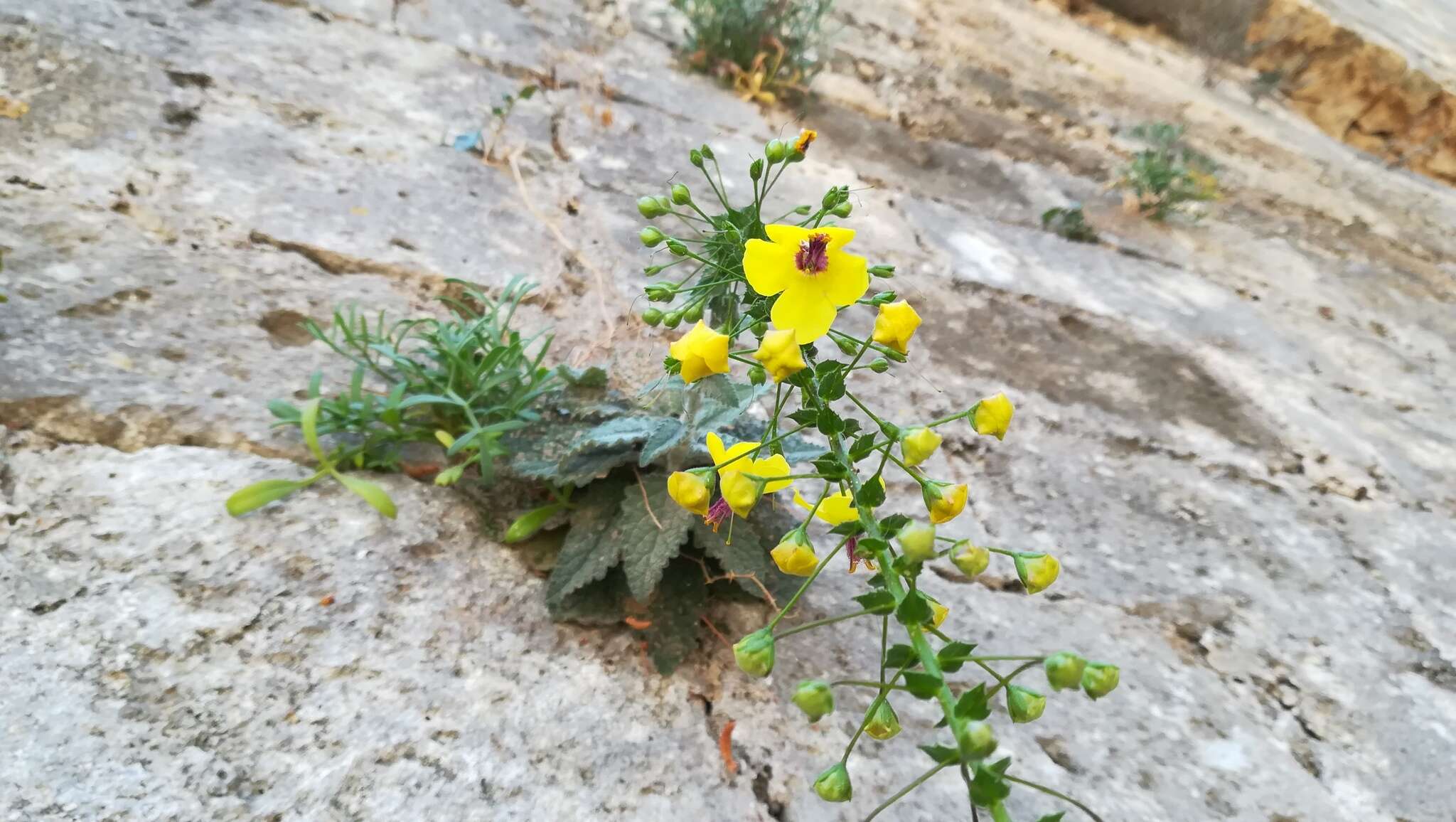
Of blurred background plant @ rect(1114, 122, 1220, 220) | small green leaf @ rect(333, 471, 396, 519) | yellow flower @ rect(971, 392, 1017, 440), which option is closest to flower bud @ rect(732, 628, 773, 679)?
yellow flower @ rect(971, 392, 1017, 440)

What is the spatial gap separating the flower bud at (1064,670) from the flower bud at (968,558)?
2.6 inches

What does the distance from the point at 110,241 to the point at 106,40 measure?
53 cm

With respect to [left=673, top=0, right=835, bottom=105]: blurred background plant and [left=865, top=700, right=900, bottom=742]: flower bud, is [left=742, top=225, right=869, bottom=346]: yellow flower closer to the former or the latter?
[left=865, top=700, right=900, bottom=742]: flower bud

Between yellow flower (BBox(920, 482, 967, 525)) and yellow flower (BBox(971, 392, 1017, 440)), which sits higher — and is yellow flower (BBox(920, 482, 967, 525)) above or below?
below

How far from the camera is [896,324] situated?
0.57 m

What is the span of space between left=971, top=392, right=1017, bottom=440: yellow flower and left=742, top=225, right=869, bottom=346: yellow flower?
125 millimetres

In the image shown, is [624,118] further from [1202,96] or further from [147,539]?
[1202,96]

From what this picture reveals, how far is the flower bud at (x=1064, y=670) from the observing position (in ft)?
1.47

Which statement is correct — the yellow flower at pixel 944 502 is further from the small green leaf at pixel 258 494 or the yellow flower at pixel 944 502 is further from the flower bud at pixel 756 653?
the small green leaf at pixel 258 494

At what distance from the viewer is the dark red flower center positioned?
0.58 metres

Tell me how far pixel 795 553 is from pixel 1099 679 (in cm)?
20

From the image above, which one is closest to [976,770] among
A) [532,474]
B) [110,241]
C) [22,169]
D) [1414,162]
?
[532,474]

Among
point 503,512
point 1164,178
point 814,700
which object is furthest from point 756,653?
point 1164,178

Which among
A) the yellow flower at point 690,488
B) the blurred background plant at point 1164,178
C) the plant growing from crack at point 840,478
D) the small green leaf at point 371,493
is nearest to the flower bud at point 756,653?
the plant growing from crack at point 840,478
